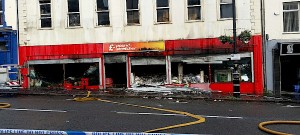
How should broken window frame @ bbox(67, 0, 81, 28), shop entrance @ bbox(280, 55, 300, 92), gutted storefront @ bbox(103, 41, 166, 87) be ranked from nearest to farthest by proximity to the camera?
1. shop entrance @ bbox(280, 55, 300, 92)
2. gutted storefront @ bbox(103, 41, 166, 87)
3. broken window frame @ bbox(67, 0, 81, 28)

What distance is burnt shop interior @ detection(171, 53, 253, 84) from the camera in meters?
20.8

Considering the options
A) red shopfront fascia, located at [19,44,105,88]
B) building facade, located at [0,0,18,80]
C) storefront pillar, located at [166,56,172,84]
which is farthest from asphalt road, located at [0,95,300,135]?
building facade, located at [0,0,18,80]

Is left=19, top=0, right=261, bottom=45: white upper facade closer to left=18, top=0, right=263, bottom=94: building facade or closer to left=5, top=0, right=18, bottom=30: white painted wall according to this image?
left=18, top=0, right=263, bottom=94: building facade

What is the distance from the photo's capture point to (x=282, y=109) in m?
14.2

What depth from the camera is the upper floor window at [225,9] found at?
828 inches

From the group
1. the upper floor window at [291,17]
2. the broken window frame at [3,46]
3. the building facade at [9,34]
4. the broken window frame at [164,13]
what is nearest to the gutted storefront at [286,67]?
the upper floor window at [291,17]

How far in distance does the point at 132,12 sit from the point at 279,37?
809 cm

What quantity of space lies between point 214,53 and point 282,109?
714 cm

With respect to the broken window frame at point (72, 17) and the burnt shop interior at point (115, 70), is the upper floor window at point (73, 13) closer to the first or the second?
the broken window frame at point (72, 17)

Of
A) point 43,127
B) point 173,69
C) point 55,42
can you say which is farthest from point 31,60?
point 43,127

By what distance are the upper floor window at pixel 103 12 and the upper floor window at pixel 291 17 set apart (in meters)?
9.66

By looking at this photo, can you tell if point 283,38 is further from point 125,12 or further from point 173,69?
point 125,12

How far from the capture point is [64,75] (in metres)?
22.8

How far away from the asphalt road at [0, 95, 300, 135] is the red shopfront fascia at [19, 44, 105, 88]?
24.9 ft
